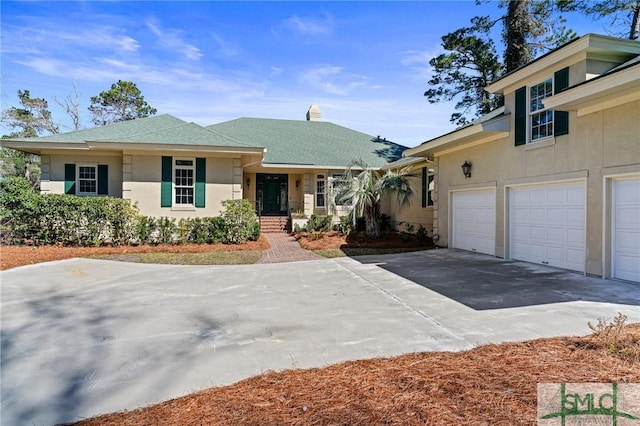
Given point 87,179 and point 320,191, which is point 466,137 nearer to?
point 320,191

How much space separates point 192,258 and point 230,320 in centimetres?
627

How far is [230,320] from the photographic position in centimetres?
509

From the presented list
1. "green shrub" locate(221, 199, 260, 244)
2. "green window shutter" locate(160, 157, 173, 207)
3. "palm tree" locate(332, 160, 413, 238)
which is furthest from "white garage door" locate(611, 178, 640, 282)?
"green window shutter" locate(160, 157, 173, 207)

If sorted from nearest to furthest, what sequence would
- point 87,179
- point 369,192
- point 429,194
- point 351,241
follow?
point 369,192 < point 351,241 < point 87,179 < point 429,194

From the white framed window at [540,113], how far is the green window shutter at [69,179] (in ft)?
52.6

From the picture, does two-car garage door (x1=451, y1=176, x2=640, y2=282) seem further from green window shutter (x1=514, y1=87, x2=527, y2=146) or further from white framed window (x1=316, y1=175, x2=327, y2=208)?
white framed window (x1=316, y1=175, x2=327, y2=208)

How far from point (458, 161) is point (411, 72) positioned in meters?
4.56

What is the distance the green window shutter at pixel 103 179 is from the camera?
14484 millimetres

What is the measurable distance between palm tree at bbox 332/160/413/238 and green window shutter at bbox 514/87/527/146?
171 inches

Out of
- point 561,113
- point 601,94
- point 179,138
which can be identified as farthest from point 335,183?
point 601,94

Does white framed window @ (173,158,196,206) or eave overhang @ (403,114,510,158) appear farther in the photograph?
white framed window @ (173,158,196,206)

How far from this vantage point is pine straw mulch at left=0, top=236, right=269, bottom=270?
971 cm

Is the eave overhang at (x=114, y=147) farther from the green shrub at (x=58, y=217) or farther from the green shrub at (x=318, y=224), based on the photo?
the green shrub at (x=318, y=224)

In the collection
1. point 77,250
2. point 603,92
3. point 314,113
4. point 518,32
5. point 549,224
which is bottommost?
point 77,250
